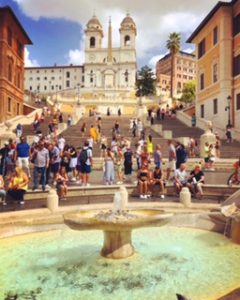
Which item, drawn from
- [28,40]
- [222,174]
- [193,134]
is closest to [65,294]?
[222,174]

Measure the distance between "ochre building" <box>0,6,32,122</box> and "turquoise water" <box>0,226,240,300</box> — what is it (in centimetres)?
3185

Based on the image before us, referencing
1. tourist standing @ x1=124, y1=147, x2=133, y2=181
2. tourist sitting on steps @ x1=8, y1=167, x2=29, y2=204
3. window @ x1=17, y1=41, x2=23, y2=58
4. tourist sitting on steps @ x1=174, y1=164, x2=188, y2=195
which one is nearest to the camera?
tourist sitting on steps @ x1=8, y1=167, x2=29, y2=204

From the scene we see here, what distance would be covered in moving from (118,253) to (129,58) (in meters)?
113

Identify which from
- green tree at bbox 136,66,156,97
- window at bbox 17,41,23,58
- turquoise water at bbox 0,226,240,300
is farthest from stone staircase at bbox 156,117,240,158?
green tree at bbox 136,66,156,97

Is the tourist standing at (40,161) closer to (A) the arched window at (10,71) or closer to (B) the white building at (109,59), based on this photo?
(A) the arched window at (10,71)

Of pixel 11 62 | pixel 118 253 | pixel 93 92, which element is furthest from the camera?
pixel 93 92

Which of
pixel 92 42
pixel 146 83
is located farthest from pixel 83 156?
pixel 92 42

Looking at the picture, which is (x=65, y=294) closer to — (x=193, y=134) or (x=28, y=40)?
(x=193, y=134)

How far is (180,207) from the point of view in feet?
34.3

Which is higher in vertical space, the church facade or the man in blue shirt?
the church facade

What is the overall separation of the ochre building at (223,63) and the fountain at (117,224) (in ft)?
85.4

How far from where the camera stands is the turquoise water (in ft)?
17.6

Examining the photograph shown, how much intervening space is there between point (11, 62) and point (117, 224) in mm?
38104

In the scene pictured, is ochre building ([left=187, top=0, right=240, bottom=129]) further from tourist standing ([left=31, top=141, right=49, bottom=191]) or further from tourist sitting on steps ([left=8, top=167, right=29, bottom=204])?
tourist sitting on steps ([left=8, top=167, right=29, bottom=204])
